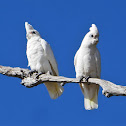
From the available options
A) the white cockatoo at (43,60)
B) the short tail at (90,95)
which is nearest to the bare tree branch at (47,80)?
the white cockatoo at (43,60)

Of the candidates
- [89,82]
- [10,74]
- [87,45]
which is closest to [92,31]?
[87,45]

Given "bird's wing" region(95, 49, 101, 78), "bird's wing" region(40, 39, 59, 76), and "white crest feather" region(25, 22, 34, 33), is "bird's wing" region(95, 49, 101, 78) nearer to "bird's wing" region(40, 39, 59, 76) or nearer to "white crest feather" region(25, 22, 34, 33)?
"bird's wing" region(40, 39, 59, 76)

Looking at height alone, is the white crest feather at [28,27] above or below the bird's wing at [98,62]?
above

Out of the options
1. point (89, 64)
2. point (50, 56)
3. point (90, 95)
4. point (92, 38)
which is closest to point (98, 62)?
point (89, 64)

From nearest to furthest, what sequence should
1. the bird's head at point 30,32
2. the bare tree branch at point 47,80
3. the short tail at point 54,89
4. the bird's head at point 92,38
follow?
the bare tree branch at point 47,80 < the bird's head at point 92,38 < the short tail at point 54,89 < the bird's head at point 30,32

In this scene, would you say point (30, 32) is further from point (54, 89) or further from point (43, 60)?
point (54, 89)

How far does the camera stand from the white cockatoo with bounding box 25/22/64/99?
36.8 ft

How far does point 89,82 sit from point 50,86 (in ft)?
5.00

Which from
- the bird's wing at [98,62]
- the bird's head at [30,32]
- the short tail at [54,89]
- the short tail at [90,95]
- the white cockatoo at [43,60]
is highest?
the bird's head at [30,32]

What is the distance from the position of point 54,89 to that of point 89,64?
4.05 feet

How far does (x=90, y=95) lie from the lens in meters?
10.9

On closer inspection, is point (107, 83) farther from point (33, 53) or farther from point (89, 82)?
point (33, 53)

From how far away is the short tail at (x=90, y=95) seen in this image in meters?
10.8

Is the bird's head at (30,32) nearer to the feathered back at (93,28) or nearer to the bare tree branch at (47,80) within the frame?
the bare tree branch at (47,80)
